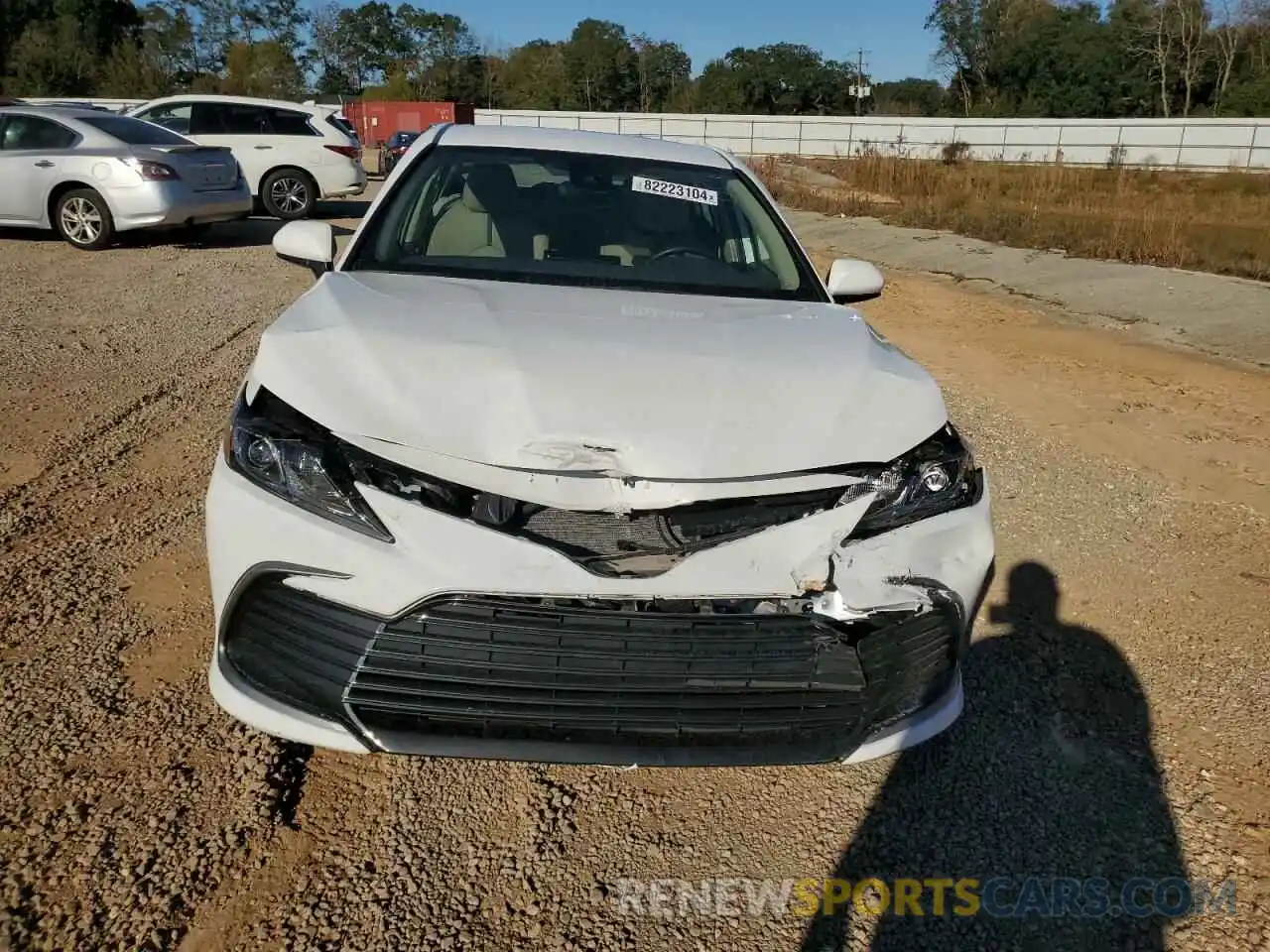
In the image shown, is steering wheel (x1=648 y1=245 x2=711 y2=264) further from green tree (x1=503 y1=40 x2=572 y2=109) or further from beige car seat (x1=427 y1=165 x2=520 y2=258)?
green tree (x1=503 y1=40 x2=572 y2=109)

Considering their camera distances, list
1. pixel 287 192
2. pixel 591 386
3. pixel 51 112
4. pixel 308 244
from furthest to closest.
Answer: pixel 287 192, pixel 51 112, pixel 308 244, pixel 591 386

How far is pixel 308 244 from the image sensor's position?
10.1 ft

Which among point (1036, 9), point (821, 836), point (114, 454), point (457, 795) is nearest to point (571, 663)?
point (457, 795)

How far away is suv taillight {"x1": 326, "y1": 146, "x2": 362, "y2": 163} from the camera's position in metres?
13.7

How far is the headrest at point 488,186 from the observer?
131 inches

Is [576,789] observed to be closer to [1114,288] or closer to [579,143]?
[579,143]

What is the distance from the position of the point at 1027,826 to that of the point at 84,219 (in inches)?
426

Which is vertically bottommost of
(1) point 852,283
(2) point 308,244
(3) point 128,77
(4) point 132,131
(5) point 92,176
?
(1) point 852,283

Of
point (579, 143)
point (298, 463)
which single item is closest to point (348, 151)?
point (579, 143)

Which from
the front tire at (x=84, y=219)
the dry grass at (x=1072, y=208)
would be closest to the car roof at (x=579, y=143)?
the front tire at (x=84, y=219)

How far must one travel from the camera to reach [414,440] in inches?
75.9

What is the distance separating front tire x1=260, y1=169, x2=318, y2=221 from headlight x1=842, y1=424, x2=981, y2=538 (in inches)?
509

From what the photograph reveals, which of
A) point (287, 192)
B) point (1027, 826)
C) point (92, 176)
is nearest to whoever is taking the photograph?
point (1027, 826)

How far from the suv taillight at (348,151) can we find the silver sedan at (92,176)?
361 cm
